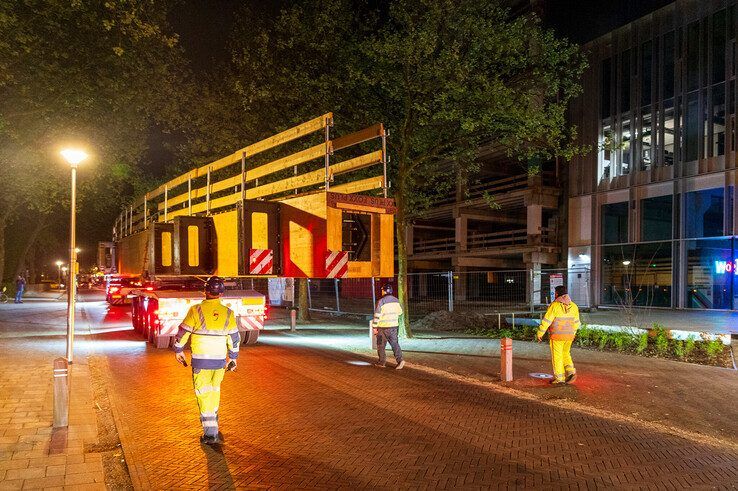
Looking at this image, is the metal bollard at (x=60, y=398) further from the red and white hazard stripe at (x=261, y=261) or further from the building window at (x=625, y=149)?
the building window at (x=625, y=149)

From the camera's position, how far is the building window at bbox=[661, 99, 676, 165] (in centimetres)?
2331

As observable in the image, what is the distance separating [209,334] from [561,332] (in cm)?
593

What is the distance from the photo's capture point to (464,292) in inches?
819

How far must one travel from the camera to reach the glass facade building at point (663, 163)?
2145cm

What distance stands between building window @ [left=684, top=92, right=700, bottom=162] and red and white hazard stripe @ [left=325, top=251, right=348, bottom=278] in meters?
19.8

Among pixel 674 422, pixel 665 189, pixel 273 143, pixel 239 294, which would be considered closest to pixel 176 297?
pixel 239 294

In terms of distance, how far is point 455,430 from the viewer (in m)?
6.55

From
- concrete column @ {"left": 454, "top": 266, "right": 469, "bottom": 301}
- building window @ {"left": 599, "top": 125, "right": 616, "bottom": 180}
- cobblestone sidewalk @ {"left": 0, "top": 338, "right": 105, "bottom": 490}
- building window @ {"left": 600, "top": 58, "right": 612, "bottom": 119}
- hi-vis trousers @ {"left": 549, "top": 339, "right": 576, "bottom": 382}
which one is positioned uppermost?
building window @ {"left": 600, "top": 58, "right": 612, "bottom": 119}

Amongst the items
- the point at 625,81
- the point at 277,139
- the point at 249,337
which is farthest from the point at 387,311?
the point at 625,81

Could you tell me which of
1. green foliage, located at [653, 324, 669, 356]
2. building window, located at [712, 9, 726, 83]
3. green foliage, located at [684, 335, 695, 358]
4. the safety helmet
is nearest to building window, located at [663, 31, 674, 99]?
building window, located at [712, 9, 726, 83]

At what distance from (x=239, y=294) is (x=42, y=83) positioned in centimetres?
727

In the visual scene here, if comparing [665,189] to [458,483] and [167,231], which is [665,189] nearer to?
[167,231]

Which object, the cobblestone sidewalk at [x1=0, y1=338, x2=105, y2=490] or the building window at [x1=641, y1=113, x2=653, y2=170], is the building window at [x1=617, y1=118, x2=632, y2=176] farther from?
the cobblestone sidewalk at [x1=0, y1=338, x2=105, y2=490]

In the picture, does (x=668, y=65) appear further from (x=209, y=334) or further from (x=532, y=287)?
(x=209, y=334)
